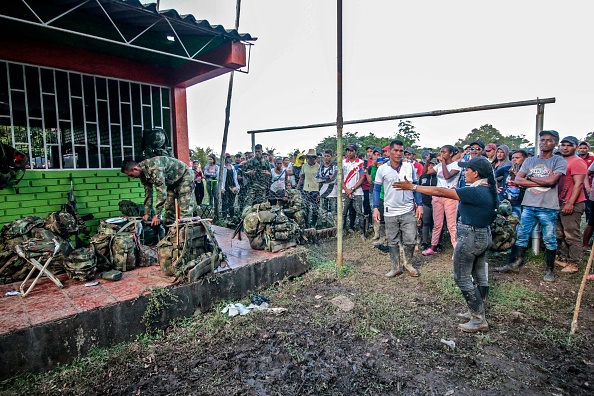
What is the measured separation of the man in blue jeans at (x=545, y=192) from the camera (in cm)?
462

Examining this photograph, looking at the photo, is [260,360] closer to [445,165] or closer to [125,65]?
[445,165]

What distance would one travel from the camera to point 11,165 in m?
4.79

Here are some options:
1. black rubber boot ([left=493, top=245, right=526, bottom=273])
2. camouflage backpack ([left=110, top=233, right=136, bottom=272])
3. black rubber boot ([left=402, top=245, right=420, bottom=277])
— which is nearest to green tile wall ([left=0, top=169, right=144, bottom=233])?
camouflage backpack ([left=110, top=233, right=136, bottom=272])

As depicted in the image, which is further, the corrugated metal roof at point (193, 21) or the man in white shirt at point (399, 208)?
the man in white shirt at point (399, 208)

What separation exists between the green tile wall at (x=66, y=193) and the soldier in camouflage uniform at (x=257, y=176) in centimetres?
265

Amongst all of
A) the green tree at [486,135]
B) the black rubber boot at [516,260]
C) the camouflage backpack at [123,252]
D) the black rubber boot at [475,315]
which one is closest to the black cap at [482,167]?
the black rubber boot at [475,315]

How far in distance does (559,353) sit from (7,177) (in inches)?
276

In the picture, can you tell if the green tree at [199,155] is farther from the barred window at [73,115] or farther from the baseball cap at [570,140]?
the baseball cap at [570,140]

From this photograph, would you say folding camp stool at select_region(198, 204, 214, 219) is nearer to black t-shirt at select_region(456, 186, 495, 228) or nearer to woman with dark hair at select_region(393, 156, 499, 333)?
woman with dark hair at select_region(393, 156, 499, 333)

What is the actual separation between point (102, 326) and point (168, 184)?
2375 millimetres

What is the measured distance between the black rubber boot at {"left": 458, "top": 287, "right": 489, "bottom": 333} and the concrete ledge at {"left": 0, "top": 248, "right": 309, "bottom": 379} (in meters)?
2.68

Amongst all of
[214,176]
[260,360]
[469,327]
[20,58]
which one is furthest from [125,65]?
[469,327]

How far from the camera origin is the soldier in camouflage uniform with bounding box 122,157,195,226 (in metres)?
4.73

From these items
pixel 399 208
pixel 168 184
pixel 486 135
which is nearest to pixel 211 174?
pixel 168 184
